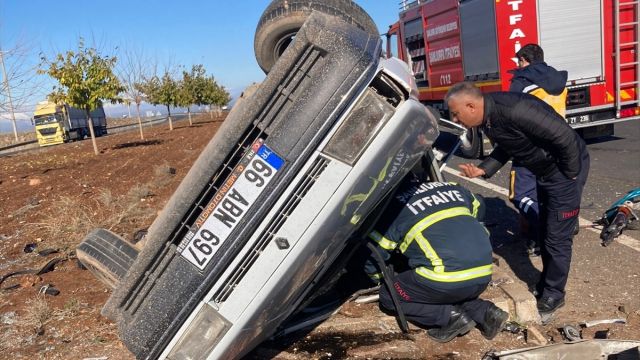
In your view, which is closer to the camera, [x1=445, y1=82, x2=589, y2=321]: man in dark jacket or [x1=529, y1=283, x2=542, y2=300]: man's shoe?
[x1=445, y1=82, x2=589, y2=321]: man in dark jacket

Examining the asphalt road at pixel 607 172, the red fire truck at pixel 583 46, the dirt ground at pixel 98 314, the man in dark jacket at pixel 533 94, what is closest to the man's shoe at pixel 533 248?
the man in dark jacket at pixel 533 94

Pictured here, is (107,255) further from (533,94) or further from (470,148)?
(533,94)

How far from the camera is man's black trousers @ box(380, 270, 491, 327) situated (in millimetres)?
3312

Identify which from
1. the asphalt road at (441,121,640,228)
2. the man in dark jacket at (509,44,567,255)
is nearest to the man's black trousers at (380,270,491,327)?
the asphalt road at (441,121,640,228)

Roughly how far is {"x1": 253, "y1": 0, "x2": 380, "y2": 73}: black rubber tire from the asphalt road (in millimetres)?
996

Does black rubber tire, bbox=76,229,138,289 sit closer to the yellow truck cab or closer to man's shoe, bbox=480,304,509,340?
man's shoe, bbox=480,304,509,340

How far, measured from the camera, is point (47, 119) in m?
37.9

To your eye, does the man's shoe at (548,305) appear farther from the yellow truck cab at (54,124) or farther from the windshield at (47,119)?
the windshield at (47,119)

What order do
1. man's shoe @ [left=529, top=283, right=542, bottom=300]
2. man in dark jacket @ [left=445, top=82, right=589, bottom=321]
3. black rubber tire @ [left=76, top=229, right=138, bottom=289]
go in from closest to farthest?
black rubber tire @ [left=76, top=229, right=138, bottom=289], man in dark jacket @ [left=445, top=82, right=589, bottom=321], man's shoe @ [left=529, top=283, right=542, bottom=300]

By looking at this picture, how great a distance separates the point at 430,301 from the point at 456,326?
22 cm

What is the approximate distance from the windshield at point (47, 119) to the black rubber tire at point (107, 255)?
3785 cm

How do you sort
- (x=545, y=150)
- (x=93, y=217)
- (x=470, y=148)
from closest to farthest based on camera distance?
(x=545, y=150), (x=470, y=148), (x=93, y=217)

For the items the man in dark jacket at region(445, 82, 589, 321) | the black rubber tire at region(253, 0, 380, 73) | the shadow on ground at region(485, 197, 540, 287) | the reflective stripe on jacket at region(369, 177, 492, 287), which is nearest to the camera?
the reflective stripe on jacket at region(369, 177, 492, 287)

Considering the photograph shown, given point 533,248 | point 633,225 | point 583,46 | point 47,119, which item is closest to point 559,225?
point 533,248
